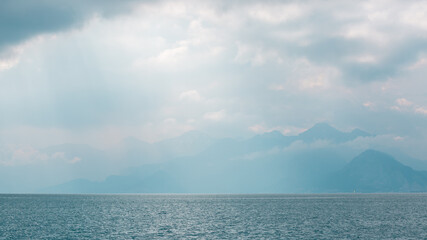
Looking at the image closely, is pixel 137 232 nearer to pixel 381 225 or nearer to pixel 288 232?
pixel 288 232

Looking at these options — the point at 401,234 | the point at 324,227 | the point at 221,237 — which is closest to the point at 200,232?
the point at 221,237

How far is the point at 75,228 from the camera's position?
104875 millimetres

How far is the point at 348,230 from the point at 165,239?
143 feet

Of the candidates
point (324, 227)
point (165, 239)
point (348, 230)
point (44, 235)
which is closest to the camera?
point (165, 239)

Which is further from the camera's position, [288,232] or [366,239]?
[288,232]

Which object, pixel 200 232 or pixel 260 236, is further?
pixel 200 232

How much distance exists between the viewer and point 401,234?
91.5 meters

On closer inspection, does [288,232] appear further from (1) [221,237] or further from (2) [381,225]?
(2) [381,225]

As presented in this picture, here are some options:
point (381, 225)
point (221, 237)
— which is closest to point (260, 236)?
point (221, 237)

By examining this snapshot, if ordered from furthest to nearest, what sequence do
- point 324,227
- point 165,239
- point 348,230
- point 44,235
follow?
1. point 324,227
2. point 348,230
3. point 44,235
4. point 165,239

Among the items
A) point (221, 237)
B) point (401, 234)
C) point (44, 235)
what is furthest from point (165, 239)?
point (401, 234)

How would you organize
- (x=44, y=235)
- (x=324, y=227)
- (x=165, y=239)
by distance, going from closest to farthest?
(x=165, y=239) → (x=44, y=235) → (x=324, y=227)

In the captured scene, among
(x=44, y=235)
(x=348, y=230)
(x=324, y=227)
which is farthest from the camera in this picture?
(x=324, y=227)

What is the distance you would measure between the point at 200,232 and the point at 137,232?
45.3 ft
